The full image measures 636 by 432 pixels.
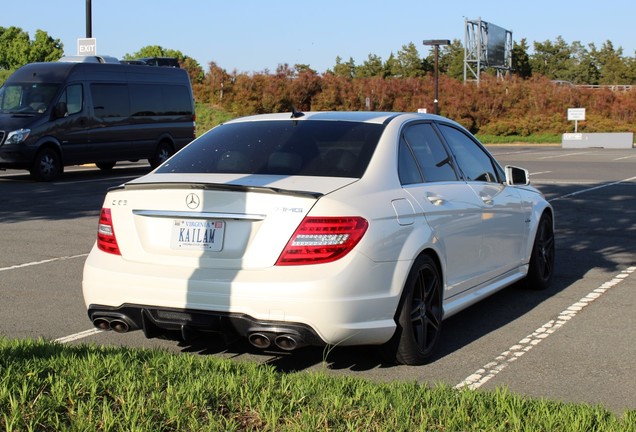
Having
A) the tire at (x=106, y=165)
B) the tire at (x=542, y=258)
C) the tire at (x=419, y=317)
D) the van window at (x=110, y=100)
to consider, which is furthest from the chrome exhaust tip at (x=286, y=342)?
the tire at (x=106, y=165)

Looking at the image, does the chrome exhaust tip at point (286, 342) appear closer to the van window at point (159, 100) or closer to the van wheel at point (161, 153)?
the van window at point (159, 100)

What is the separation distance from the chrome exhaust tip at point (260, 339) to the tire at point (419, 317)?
2.73 feet

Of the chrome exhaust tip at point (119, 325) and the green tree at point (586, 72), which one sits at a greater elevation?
the green tree at point (586, 72)

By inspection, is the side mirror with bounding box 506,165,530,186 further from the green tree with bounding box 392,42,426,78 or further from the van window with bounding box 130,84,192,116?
the green tree with bounding box 392,42,426,78

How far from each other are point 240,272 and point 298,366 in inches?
35.4

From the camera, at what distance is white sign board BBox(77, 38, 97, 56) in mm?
27594

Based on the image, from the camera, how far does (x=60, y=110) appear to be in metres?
20.9

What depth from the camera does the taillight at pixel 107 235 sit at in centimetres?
584

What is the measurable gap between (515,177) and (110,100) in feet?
51.2

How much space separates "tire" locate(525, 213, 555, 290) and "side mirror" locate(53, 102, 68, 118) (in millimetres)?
14412

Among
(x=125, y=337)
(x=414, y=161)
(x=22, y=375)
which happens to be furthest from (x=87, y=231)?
(x=22, y=375)

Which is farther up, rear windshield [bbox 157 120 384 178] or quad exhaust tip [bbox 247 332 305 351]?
rear windshield [bbox 157 120 384 178]

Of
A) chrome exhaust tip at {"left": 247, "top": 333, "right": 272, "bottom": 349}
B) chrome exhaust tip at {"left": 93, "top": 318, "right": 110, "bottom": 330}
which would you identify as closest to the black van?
chrome exhaust tip at {"left": 93, "top": 318, "right": 110, "bottom": 330}

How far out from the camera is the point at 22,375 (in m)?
4.75
